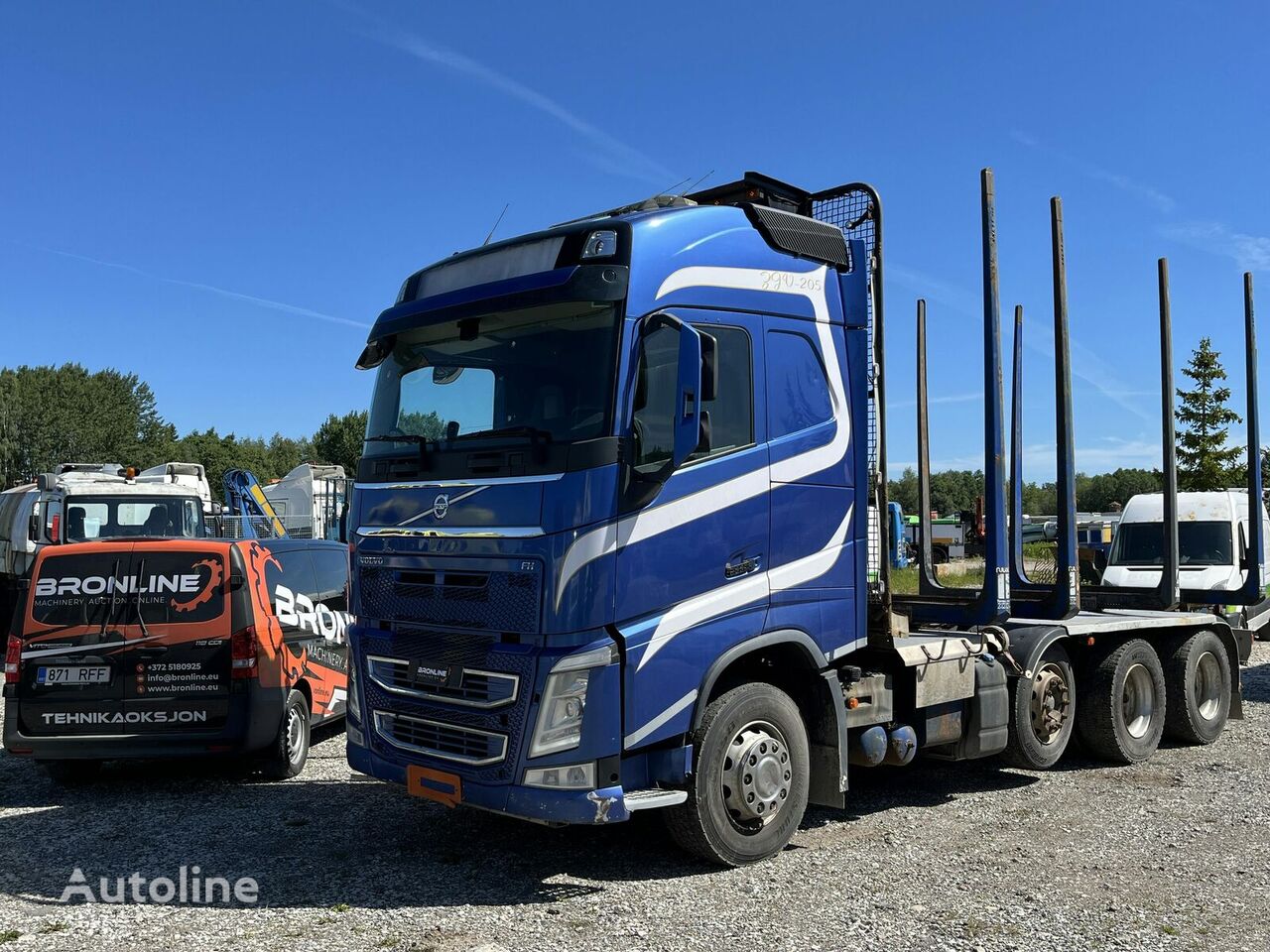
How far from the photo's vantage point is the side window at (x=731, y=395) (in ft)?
18.2

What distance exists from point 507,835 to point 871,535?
9.46ft

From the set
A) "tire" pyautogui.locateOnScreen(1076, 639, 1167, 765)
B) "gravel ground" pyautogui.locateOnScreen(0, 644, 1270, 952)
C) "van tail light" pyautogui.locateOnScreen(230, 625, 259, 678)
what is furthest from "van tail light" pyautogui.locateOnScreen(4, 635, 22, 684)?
"tire" pyautogui.locateOnScreen(1076, 639, 1167, 765)

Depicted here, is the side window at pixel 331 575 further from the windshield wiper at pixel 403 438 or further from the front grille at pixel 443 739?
the front grille at pixel 443 739

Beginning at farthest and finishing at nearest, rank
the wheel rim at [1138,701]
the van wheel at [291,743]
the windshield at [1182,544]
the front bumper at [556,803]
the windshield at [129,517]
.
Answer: the windshield at [129,517] → the windshield at [1182,544] → the wheel rim at [1138,701] → the van wheel at [291,743] → the front bumper at [556,803]

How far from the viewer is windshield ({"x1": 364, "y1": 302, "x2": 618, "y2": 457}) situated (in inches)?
205

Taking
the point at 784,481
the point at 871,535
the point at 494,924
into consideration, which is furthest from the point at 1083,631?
the point at 494,924

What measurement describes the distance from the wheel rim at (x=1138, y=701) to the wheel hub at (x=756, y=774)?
4.10 meters

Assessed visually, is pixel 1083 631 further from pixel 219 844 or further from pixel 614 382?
pixel 219 844

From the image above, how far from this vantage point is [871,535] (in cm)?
651

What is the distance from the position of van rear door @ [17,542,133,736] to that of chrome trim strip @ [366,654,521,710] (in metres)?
2.51

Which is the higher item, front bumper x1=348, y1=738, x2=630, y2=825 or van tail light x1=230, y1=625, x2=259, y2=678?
van tail light x1=230, y1=625, x2=259, y2=678

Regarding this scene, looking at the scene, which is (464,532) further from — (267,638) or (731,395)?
(267,638)

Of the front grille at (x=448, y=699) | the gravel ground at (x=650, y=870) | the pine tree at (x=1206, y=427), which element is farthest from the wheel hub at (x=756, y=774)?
the pine tree at (x=1206, y=427)

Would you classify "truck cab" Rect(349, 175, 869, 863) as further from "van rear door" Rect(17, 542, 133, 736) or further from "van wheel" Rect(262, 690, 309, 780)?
"van rear door" Rect(17, 542, 133, 736)
